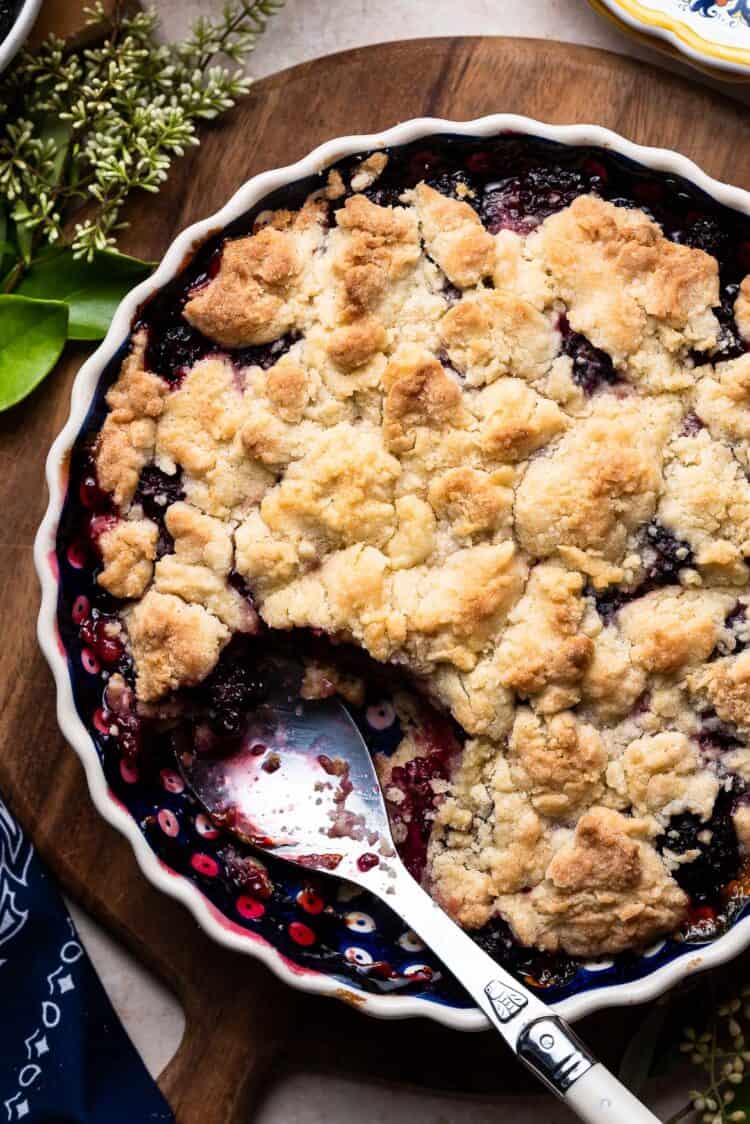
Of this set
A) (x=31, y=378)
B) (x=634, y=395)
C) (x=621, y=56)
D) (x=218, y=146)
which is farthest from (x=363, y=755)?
(x=621, y=56)

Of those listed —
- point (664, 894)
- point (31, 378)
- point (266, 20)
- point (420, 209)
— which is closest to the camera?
point (664, 894)

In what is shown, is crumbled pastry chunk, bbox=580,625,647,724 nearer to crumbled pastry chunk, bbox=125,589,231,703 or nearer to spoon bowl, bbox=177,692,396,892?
spoon bowl, bbox=177,692,396,892

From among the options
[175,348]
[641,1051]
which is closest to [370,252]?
[175,348]

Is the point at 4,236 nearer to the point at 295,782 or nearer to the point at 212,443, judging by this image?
the point at 212,443

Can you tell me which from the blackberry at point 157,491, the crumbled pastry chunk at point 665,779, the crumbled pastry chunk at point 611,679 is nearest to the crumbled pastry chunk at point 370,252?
the blackberry at point 157,491

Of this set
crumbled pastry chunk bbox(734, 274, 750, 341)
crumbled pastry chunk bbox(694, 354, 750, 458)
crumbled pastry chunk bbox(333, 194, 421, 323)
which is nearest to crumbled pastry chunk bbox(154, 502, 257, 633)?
crumbled pastry chunk bbox(333, 194, 421, 323)

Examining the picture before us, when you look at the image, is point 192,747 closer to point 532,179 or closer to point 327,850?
point 327,850

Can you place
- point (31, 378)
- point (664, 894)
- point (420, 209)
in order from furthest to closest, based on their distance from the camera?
point (31, 378), point (420, 209), point (664, 894)

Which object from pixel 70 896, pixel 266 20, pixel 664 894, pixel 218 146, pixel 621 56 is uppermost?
pixel 621 56
